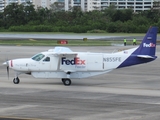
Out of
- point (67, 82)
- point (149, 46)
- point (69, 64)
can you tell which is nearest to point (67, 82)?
point (67, 82)

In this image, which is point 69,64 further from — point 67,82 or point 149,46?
point 149,46

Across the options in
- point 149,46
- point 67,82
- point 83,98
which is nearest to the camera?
point 83,98

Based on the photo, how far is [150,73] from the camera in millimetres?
34562

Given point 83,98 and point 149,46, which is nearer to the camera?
point 83,98

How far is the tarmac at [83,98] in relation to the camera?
63.1 ft

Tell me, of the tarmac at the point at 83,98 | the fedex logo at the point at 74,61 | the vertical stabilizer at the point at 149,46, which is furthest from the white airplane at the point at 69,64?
the tarmac at the point at 83,98

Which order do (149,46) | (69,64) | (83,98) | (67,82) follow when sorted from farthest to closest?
(149,46), (69,64), (67,82), (83,98)

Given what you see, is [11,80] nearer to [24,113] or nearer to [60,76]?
[60,76]

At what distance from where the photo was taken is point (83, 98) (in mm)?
23250

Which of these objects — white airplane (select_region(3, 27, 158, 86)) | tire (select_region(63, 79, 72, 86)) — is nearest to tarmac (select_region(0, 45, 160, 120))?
tire (select_region(63, 79, 72, 86))

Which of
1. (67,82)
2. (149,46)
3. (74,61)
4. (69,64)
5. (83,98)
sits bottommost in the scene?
(67,82)

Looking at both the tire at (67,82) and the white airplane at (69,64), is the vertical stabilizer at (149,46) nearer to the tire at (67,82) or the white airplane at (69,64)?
the white airplane at (69,64)

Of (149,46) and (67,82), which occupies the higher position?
(149,46)

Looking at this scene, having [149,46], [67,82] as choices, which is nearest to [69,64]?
[67,82]
